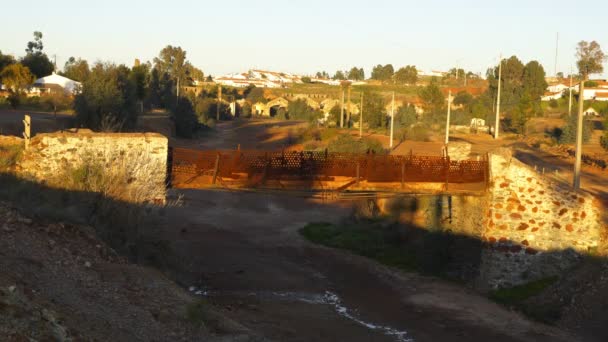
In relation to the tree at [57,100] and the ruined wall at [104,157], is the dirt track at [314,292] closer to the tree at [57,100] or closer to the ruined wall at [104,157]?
the ruined wall at [104,157]

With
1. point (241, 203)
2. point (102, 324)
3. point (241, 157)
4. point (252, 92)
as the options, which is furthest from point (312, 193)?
point (252, 92)

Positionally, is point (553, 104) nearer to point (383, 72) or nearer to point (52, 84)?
point (52, 84)

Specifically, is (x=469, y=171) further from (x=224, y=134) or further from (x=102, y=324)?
(x=224, y=134)

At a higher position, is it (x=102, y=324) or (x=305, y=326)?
(x=102, y=324)

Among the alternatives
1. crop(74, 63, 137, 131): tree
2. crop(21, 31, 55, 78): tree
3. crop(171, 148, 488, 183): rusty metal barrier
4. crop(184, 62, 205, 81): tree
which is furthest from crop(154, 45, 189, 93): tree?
crop(171, 148, 488, 183): rusty metal barrier

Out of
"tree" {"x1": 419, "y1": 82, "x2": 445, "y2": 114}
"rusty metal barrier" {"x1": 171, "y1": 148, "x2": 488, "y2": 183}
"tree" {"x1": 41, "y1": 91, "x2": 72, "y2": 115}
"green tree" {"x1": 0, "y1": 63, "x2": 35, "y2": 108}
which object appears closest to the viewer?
"rusty metal barrier" {"x1": 171, "y1": 148, "x2": 488, "y2": 183}

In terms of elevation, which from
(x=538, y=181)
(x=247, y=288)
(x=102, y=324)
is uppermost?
(x=538, y=181)

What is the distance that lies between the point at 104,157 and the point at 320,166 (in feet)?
15.9

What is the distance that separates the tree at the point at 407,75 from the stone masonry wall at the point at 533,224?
118300 millimetres

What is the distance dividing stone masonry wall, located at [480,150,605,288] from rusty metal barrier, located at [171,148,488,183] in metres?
0.89

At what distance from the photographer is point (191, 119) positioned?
67.1m

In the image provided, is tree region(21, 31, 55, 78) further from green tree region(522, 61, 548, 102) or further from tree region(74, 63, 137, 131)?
green tree region(522, 61, 548, 102)

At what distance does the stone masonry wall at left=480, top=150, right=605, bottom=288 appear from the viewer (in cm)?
1898

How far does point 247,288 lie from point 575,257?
736 centimetres
